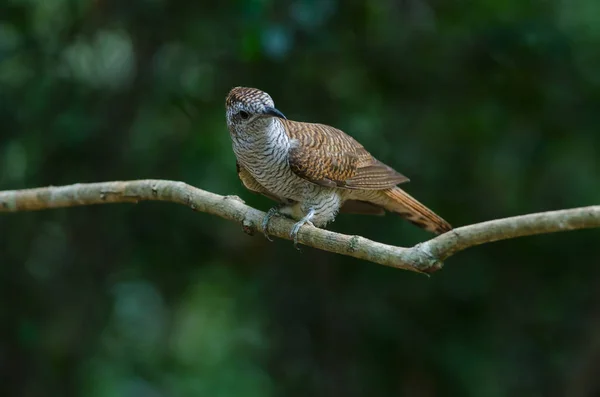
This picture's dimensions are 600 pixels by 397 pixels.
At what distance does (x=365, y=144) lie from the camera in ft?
14.2

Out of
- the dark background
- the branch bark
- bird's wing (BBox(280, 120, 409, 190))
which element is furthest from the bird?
the dark background

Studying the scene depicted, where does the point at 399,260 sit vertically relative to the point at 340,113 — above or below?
below

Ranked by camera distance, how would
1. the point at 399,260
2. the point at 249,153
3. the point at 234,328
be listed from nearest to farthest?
the point at 399,260
the point at 249,153
the point at 234,328

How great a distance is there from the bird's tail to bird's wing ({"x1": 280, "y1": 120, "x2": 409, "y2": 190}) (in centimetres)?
9

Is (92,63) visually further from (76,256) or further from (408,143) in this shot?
(408,143)

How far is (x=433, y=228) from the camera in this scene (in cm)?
291

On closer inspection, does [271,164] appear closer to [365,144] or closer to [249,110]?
[249,110]

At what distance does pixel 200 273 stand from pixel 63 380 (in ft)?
3.66

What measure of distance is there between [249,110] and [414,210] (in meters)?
0.84

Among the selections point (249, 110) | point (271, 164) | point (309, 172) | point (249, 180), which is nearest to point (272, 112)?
point (249, 110)

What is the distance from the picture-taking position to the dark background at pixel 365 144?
4.35 meters

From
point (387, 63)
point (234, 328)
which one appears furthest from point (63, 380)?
point (387, 63)

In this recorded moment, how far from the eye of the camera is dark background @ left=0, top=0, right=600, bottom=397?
435cm

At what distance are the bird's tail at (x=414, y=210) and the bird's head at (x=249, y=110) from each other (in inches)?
25.7
